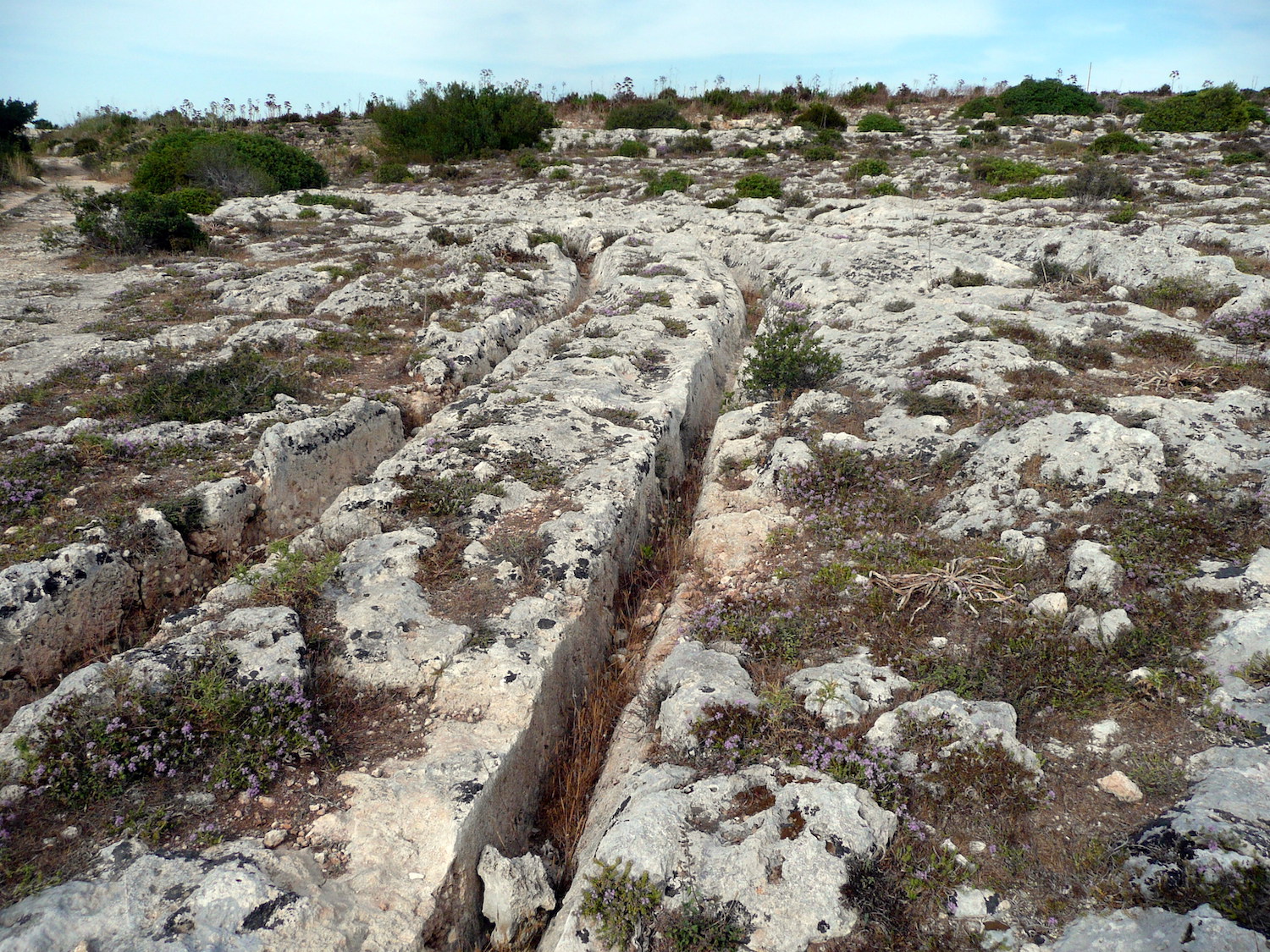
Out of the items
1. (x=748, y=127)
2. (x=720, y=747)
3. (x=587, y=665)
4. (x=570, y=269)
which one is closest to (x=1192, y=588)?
(x=720, y=747)

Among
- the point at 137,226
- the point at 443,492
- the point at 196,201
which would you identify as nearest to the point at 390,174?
the point at 196,201

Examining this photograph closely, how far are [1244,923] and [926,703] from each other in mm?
1600

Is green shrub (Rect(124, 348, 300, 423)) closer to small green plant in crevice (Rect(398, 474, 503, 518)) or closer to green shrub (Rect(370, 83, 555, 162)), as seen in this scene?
small green plant in crevice (Rect(398, 474, 503, 518))

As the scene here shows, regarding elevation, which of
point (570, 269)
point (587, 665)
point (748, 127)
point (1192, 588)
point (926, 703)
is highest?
point (748, 127)

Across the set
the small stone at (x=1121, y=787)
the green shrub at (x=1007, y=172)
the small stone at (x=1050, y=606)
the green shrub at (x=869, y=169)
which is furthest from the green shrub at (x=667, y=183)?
the small stone at (x=1121, y=787)

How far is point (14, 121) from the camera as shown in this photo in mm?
28609

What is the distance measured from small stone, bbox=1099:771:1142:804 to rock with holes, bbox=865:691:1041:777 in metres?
0.31

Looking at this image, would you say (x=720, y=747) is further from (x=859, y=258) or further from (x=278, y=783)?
(x=859, y=258)

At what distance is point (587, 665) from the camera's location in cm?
546

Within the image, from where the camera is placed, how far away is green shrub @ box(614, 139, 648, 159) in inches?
1147

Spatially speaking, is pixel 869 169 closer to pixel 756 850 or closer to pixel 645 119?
pixel 645 119

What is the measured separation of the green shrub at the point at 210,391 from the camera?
320 inches

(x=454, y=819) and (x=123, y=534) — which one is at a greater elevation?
(x=123, y=534)

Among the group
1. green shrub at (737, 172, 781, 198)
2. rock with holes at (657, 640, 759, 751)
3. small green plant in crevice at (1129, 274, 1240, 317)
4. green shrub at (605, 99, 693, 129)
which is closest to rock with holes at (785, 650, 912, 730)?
rock with holes at (657, 640, 759, 751)
